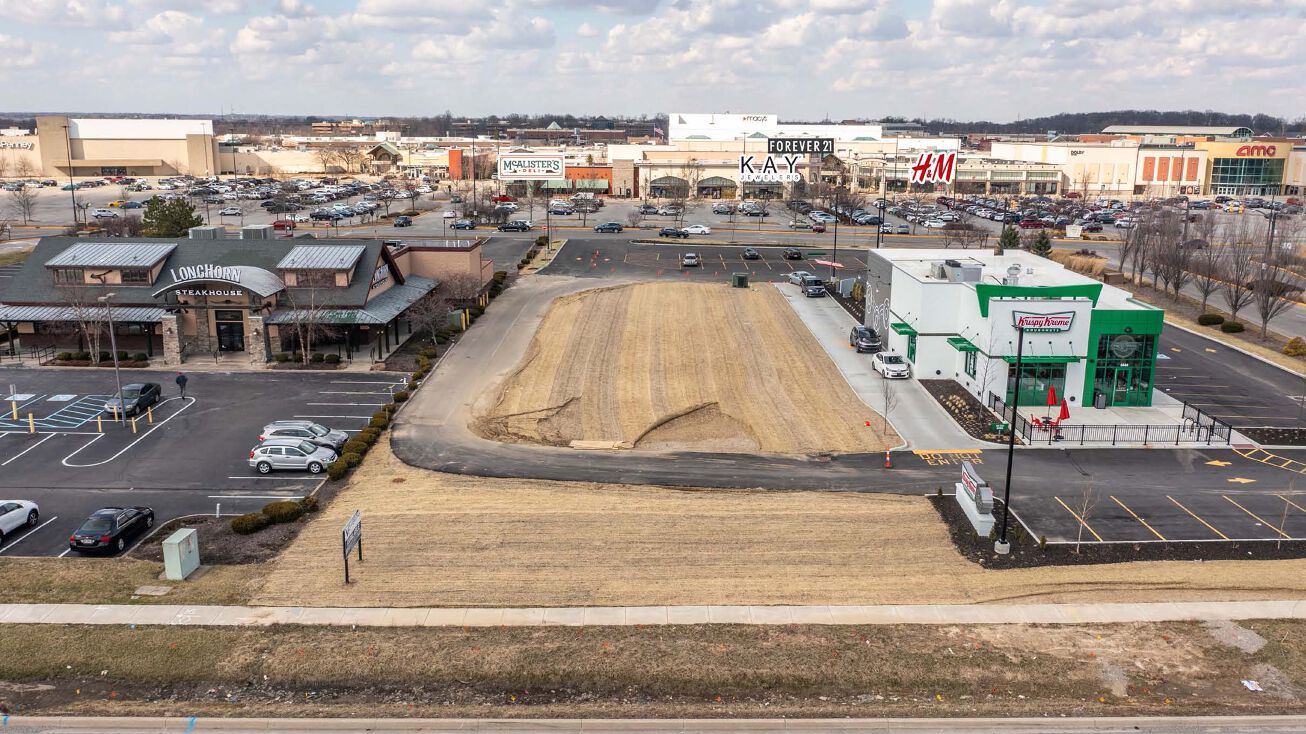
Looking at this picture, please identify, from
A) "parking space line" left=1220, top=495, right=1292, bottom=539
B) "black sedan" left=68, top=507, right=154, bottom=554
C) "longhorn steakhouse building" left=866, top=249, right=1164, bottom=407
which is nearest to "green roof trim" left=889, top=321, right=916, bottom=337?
"longhorn steakhouse building" left=866, top=249, right=1164, bottom=407

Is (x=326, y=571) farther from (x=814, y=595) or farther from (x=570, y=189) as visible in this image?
(x=570, y=189)

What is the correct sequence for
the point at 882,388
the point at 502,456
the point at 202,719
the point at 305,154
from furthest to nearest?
the point at 305,154
the point at 882,388
the point at 502,456
the point at 202,719

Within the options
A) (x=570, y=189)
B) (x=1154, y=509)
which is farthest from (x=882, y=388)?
(x=570, y=189)

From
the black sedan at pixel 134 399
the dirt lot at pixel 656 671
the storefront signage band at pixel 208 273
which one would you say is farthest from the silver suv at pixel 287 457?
the storefront signage band at pixel 208 273

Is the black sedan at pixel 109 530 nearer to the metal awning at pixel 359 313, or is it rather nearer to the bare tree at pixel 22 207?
the metal awning at pixel 359 313

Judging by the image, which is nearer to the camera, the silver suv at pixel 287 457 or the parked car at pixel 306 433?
the silver suv at pixel 287 457
